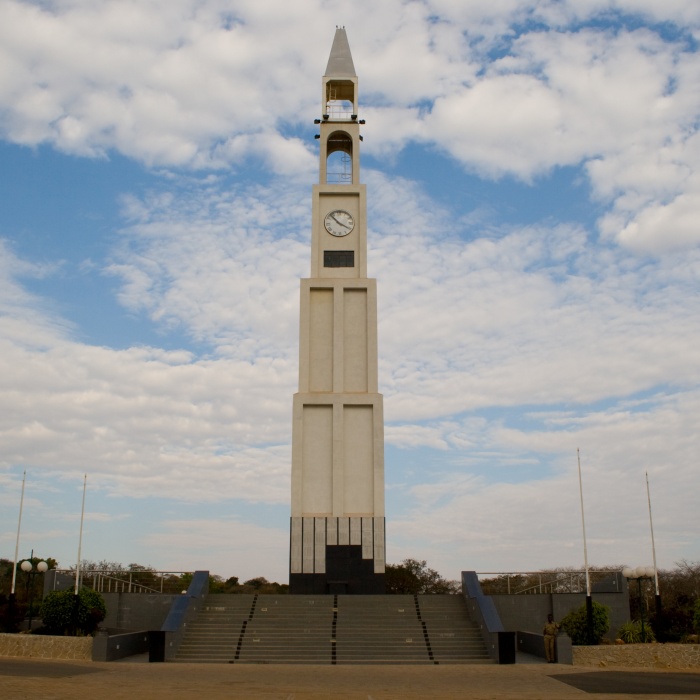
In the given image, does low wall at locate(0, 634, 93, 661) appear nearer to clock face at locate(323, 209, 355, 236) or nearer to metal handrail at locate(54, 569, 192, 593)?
metal handrail at locate(54, 569, 192, 593)

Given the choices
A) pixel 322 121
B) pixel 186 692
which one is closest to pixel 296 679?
pixel 186 692

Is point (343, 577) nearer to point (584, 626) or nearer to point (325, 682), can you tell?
point (584, 626)

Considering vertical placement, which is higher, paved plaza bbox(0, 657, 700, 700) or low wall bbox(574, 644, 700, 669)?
low wall bbox(574, 644, 700, 669)

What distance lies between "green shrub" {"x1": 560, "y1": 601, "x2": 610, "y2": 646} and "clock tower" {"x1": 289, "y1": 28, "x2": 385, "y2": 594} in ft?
30.9

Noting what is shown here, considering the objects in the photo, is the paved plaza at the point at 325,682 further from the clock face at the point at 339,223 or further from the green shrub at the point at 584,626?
the clock face at the point at 339,223

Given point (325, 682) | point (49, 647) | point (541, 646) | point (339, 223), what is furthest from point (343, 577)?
point (339, 223)

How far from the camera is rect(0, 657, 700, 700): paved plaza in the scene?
18031 millimetres

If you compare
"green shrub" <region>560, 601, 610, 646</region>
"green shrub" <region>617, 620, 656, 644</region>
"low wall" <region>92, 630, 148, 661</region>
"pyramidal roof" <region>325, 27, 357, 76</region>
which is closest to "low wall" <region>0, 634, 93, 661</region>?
"low wall" <region>92, 630, 148, 661</region>

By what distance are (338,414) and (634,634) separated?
14789 mm

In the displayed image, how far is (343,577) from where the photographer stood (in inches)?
1375

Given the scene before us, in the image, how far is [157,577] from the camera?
36344mm

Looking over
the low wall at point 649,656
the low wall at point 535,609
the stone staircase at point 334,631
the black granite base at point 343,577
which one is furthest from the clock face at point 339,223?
the low wall at point 649,656

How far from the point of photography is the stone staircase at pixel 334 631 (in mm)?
26141

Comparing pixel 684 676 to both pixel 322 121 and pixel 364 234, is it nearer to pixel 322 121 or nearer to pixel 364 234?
pixel 364 234
